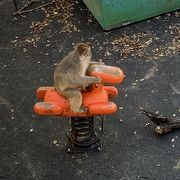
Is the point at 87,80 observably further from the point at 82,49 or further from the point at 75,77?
the point at 82,49

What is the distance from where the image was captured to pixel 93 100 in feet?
11.5

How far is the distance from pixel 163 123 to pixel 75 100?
84cm

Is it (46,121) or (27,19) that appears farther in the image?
(27,19)

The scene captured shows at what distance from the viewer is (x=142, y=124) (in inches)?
158

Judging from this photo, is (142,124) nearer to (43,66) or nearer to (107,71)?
(107,71)

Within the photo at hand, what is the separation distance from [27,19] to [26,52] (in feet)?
2.45

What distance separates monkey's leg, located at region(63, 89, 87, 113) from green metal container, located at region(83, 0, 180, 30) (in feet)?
5.96

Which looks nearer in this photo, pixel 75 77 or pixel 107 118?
pixel 75 77

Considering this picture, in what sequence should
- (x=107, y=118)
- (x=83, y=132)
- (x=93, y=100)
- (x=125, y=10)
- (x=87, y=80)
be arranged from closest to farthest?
(x=87, y=80), (x=93, y=100), (x=83, y=132), (x=107, y=118), (x=125, y=10)

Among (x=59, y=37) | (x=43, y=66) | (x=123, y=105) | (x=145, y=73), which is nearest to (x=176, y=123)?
(x=123, y=105)

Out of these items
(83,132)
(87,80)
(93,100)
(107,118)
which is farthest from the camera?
(107,118)

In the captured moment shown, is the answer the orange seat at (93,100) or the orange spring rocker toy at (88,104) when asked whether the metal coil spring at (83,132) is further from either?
the orange seat at (93,100)

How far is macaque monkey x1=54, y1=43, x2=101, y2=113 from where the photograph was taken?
3426 millimetres

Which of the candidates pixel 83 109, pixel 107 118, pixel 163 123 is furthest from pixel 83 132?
pixel 163 123
